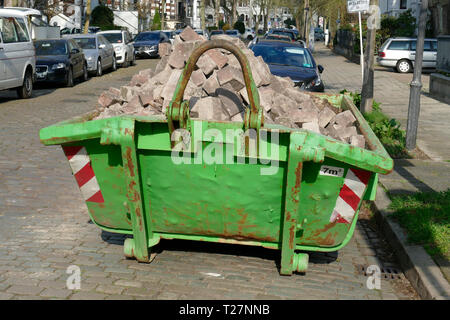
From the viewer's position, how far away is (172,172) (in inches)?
175

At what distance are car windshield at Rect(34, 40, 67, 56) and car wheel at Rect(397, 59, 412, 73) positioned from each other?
620 inches

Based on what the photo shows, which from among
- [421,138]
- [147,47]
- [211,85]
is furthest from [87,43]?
[211,85]

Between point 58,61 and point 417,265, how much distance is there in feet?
54.9

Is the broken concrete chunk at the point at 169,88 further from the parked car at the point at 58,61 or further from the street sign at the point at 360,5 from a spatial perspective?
the parked car at the point at 58,61

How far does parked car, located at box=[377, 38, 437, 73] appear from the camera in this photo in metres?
27.9

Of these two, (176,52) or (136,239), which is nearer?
(136,239)

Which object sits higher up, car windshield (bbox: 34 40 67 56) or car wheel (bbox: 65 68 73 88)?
car windshield (bbox: 34 40 67 56)

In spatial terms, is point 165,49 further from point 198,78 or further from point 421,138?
point 421,138

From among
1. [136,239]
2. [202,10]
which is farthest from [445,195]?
[202,10]

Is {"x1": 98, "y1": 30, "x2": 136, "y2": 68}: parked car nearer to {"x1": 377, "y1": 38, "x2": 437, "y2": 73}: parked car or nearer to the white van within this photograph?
the white van

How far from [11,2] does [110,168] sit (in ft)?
76.3

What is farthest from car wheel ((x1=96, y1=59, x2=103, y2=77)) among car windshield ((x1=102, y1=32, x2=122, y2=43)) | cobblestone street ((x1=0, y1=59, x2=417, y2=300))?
cobblestone street ((x1=0, y1=59, x2=417, y2=300))

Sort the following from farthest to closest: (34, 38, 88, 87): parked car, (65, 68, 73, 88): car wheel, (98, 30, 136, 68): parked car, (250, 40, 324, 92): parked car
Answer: (98, 30, 136, 68): parked car, (65, 68, 73, 88): car wheel, (34, 38, 88, 87): parked car, (250, 40, 324, 92): parked car
